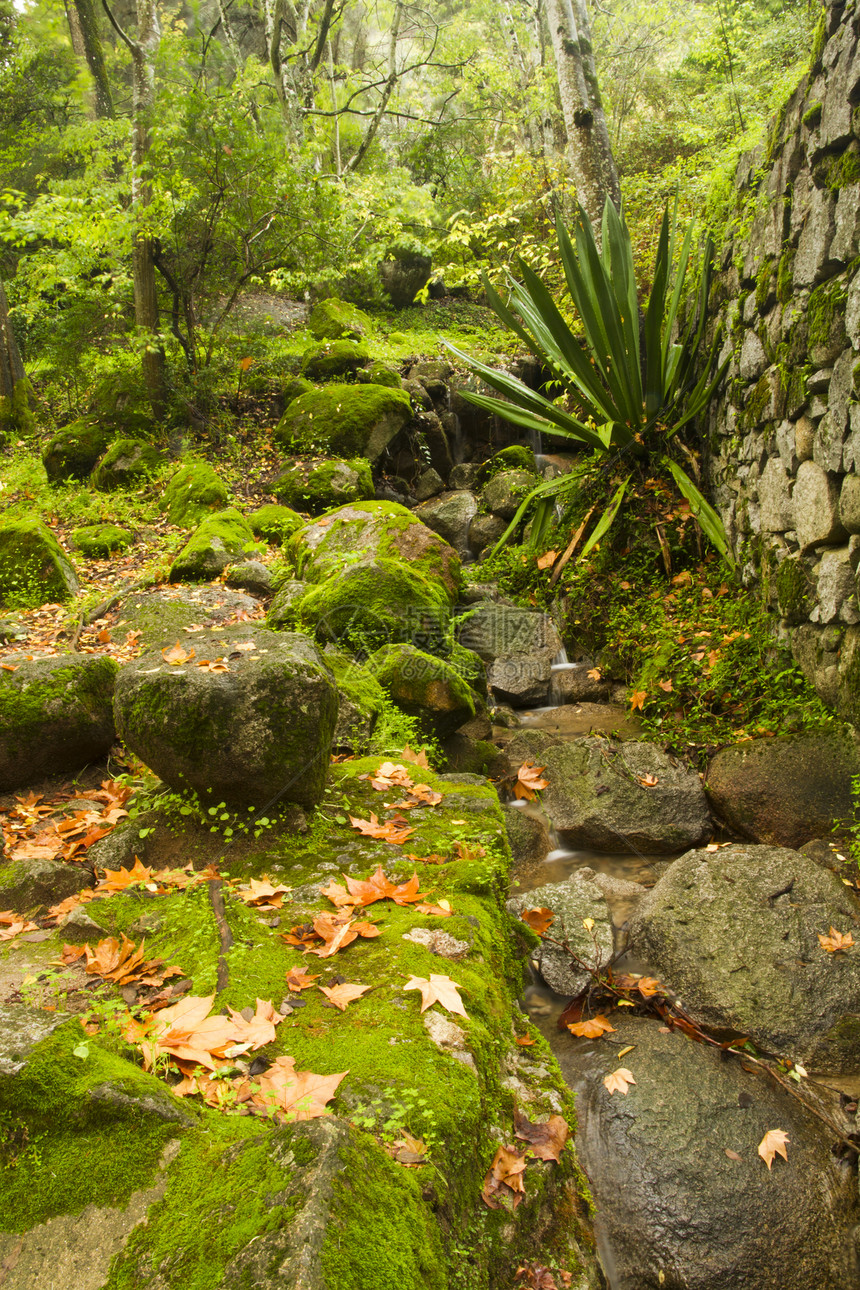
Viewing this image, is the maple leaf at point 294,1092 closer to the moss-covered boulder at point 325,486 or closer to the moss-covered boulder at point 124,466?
the moss-covered boulder at point 325,486

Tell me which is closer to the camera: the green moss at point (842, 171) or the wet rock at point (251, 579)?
the green moss at point (842, 171)

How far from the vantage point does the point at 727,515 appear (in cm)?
482

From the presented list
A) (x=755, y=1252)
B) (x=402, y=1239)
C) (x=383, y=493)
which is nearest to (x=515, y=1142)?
(x=402, y=1239)

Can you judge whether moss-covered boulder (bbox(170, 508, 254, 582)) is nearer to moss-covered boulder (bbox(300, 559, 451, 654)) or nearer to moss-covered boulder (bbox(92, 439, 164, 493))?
moss-covered boulder (bbox(300, 559, 451, 654))

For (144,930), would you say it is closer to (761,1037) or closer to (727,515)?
(761,1037)

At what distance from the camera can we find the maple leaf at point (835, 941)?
8.72ft

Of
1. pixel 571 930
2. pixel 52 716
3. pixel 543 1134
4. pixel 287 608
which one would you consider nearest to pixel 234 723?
pixel 52 716

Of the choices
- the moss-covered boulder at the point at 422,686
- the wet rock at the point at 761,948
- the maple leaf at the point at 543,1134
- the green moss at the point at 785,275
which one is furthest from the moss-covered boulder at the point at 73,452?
the maple leaf at the point at 543,1134

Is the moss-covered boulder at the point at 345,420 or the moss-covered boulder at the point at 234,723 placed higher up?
the moss-covered boulder at the point at 345,420

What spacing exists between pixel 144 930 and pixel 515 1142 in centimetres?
109

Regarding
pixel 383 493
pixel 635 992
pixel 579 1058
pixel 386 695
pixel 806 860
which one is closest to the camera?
pixel 579 1058

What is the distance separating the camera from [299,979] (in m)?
1.67

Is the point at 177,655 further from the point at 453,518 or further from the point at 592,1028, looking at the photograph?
the point at 453,518

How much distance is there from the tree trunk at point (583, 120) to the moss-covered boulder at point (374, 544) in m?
3.69
